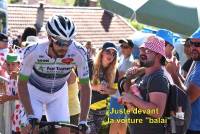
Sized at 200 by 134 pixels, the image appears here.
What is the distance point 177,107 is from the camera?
4938 millimetres

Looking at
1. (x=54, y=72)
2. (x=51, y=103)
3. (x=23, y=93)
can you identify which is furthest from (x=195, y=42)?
(x=23, y=93)

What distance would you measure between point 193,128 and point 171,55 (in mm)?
1107

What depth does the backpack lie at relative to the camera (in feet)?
16.2

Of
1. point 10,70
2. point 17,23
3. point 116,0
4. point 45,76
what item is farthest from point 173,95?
point 17,23

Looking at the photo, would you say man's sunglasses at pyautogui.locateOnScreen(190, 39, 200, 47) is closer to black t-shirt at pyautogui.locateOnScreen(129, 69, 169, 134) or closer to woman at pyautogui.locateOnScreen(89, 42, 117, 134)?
black t-shirt at pyautogui.locateOnScreen(129, 69, 169, 134)

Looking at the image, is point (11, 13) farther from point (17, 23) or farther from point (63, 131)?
point (63, 131)

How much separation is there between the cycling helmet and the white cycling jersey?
31 centimetres

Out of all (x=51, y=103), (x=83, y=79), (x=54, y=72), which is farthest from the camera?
(x=51, y=103)

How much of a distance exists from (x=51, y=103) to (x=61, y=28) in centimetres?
111

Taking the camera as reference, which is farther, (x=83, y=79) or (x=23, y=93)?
(x=83, y=79)

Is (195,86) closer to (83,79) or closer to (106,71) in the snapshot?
(83,79)

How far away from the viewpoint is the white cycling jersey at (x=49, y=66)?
205 inches

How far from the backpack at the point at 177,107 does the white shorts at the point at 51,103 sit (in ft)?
3.84

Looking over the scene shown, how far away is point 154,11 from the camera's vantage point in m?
11.8
